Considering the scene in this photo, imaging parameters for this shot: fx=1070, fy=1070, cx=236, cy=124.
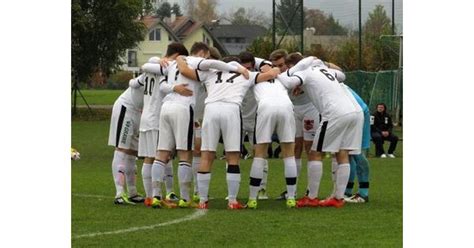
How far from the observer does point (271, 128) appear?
1330 centimetres

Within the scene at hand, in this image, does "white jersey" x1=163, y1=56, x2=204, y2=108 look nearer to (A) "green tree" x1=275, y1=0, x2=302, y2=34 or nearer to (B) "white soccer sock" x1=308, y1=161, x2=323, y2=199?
(B) "white soccer sock" x1=308, y1=161, x2=323, y2=199

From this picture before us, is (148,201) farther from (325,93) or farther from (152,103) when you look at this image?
(325,93)

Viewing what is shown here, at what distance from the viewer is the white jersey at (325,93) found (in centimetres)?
1370

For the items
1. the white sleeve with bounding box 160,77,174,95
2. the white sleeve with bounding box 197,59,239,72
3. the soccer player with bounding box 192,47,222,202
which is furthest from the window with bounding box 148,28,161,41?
the white sleeve with bounding box 197,59,239,72

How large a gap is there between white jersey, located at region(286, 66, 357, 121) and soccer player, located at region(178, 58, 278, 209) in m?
0.59

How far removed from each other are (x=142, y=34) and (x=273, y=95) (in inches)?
1808

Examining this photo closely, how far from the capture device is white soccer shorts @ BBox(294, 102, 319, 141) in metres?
14.6

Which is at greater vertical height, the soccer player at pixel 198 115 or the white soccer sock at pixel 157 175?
the soccer player at pixel 198 115

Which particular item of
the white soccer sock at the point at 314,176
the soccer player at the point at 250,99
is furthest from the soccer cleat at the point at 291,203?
the soccer player at the point at 250,99

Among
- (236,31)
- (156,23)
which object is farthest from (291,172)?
(236,31)

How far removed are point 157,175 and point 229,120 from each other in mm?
1194

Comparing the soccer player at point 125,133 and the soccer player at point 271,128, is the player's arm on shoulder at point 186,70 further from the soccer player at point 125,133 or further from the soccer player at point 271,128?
the soccer player at point 125,133

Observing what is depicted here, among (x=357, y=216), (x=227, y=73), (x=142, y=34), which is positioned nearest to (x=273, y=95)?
(x=227, y=73)

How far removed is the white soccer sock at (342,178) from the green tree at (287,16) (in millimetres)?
24345
